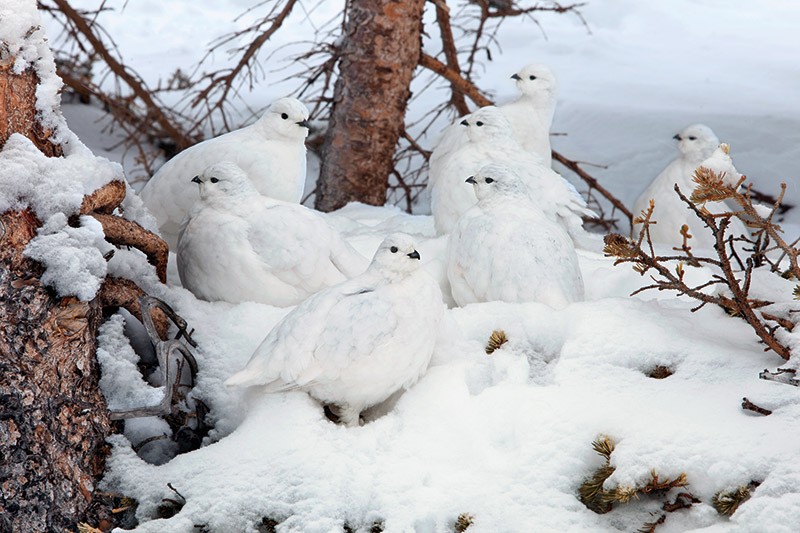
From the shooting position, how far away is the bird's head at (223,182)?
262 centimetres

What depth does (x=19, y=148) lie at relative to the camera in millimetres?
1799

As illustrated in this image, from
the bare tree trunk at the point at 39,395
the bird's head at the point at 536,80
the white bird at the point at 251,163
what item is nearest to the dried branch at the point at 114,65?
the white bird at the point at 251,163

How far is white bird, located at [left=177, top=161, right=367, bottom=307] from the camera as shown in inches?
98.5

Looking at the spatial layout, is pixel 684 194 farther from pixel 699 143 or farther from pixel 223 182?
pixel 223 182

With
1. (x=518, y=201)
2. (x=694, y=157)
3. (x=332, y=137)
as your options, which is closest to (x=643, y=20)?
(x=694, y=157)

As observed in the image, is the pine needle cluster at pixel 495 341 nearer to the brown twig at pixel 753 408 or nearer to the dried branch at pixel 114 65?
the brown twig at pixel 753 408

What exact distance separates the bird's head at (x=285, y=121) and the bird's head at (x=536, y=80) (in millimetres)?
1390

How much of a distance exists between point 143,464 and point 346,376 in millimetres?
548

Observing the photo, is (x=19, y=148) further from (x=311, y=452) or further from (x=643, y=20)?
(x=643, y=20)

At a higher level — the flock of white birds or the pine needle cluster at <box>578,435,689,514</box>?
the flock of white birds

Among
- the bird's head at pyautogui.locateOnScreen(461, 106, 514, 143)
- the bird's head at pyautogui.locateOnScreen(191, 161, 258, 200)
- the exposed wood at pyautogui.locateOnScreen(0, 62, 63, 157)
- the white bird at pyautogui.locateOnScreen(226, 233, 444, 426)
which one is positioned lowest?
the white bird at pyautogui.locateOnScreen(226, 233, 444, 426)

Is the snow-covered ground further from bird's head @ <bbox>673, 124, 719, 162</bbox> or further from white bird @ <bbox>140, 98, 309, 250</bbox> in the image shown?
bird's head @ <bbox>673, 124, 719, 162</bbox>

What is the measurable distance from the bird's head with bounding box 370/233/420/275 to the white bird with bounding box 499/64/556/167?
6.95ft

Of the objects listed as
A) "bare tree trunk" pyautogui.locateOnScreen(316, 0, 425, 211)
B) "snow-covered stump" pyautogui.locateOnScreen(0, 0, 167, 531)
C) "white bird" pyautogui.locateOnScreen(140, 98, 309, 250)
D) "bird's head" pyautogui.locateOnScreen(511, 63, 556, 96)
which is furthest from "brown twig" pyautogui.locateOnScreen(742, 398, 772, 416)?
"bare tree trunk" pyautogui.locateOnScreen(316, 0, 425, 211)
